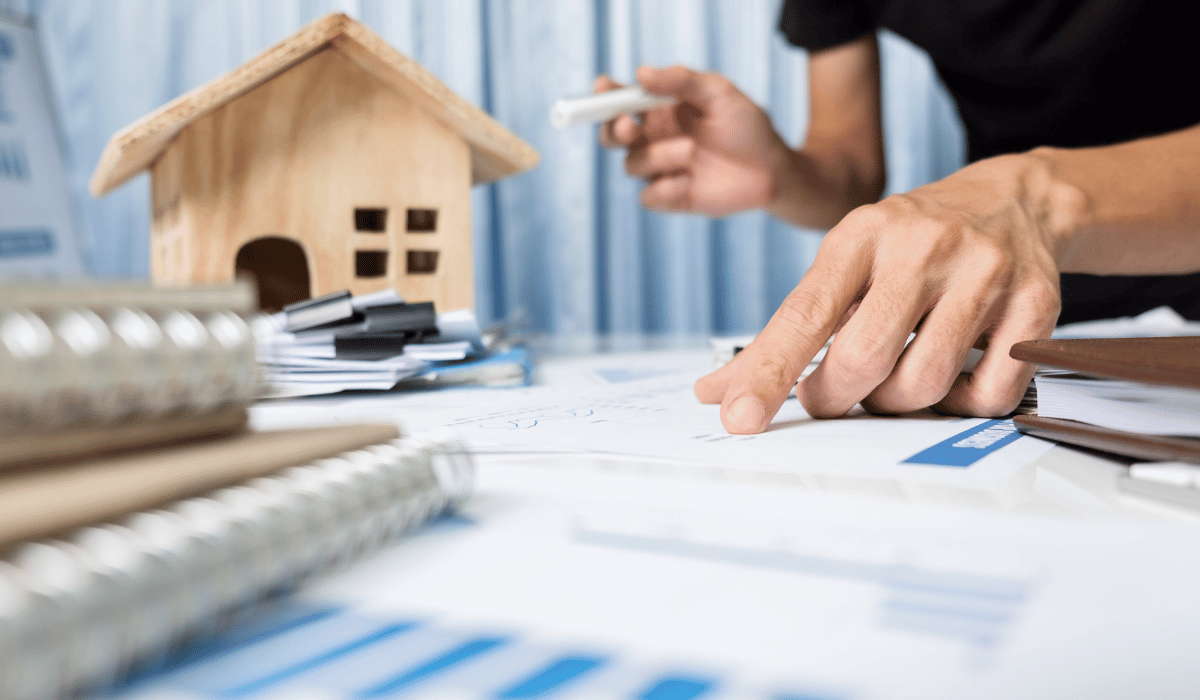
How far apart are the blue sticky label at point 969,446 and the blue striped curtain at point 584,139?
130 cm

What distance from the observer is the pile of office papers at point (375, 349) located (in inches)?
25.4

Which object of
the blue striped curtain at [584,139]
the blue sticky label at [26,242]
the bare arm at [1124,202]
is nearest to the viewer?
the bare arm at [1124,202]

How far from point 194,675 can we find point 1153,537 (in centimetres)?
28

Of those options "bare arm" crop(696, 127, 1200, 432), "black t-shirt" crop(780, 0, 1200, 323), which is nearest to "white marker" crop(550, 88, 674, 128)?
"bare arm" crop(696, 127, 1200, 432)

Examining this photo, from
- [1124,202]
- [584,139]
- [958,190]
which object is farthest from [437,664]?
[584,139]

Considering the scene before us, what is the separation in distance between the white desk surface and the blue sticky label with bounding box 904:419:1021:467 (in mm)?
49

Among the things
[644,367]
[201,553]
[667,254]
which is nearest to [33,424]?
[201,553]

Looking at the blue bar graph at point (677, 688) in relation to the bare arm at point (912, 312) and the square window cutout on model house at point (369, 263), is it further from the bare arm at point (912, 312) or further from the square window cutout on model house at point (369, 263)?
the square window cutout on model house at point (369, 263)

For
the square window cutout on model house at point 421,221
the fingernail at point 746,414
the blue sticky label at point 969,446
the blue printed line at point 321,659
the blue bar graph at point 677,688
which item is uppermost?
Result: the square window cutout on model house at point 421,221

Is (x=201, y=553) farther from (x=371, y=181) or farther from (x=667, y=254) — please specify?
(x=667, y=254)

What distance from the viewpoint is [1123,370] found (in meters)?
0.30

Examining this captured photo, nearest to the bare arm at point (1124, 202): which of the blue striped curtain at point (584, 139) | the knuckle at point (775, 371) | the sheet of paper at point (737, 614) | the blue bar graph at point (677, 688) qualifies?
the knuckle at point (775, 371)

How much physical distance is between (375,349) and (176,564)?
0.55 m

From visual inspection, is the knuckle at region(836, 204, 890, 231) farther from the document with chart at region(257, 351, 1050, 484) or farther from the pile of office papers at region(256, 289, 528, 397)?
the pile of office papers at region(256, 289, 528, 397)
